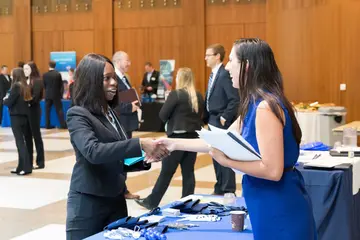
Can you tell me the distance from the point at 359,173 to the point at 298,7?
9160mm

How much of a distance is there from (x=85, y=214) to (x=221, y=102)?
4147 millimetres

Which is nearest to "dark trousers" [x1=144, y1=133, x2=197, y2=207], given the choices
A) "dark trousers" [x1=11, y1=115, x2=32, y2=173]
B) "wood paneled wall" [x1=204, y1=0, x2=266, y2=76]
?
"dark trousers" [x1=11, y1=115, x2=32, y2=173]

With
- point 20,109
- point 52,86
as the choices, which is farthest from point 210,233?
point 52,86

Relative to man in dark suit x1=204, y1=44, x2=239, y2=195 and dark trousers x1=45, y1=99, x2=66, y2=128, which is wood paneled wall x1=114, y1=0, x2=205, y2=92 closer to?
dark trousers x1=45, y1=99, x2=66, y2=128

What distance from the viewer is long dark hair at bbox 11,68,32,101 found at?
9.05 m

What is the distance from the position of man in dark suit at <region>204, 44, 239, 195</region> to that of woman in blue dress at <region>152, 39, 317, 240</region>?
435 centimetres

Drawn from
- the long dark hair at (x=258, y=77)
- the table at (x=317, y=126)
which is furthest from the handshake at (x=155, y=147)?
the table at (x=317, y=126)

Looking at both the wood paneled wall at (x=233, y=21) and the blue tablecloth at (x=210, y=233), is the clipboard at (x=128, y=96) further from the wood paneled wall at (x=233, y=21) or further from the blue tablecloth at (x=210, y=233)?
the wood paneled wall at (x=233, y=21)

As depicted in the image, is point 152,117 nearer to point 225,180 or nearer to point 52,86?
point 52,86

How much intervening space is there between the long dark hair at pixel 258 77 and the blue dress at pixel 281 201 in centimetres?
4

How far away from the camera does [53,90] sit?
16.0 meters

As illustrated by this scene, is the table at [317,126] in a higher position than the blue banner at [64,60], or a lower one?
lower

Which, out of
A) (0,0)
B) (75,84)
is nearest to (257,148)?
(75,84)

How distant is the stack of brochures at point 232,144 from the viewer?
2396mm
